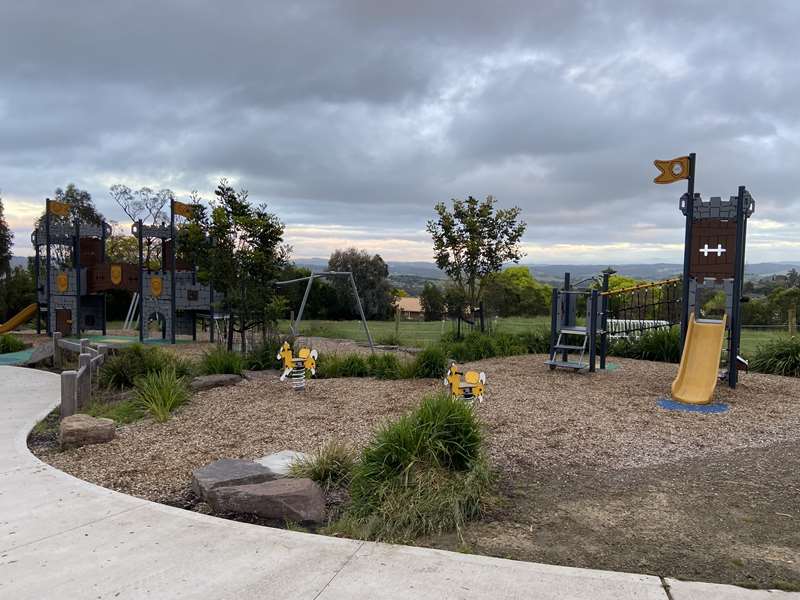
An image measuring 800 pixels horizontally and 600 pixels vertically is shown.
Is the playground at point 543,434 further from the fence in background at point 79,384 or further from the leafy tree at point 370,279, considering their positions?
the leafy tree at point 370,279

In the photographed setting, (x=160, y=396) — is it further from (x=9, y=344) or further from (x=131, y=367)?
(x=9, y=344)

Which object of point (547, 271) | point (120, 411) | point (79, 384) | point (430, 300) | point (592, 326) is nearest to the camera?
point (120, 411)

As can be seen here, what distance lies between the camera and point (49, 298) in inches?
733

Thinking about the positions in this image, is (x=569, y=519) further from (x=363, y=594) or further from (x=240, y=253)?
(x=240, y=253)

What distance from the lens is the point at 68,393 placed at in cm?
751

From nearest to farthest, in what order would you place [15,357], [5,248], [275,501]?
[275,501], [15,357], [5,248]

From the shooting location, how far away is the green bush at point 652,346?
42.6 ft

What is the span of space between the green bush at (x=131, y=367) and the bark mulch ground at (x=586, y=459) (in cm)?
132

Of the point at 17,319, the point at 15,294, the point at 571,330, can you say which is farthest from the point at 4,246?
the point at 571,330

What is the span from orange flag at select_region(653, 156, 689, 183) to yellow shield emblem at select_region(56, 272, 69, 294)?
16.4 metres

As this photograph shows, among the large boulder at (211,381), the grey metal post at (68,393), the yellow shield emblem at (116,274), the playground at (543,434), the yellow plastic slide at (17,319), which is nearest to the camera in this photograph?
the playground at (543,434)

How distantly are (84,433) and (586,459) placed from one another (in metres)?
5.03

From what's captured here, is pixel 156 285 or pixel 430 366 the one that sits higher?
pixel 156 285

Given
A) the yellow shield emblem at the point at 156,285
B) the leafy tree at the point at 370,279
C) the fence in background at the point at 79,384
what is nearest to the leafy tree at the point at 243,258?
the fence in background at the point at 79,384
